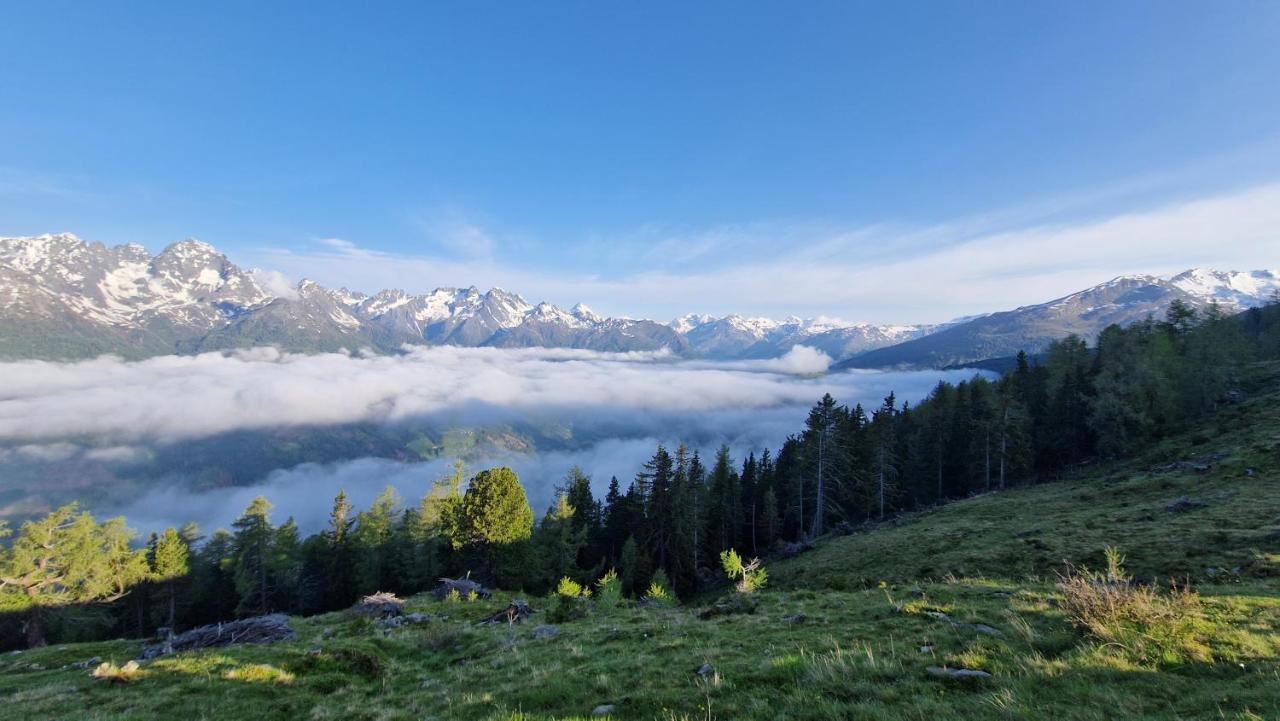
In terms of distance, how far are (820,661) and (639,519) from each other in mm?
61948

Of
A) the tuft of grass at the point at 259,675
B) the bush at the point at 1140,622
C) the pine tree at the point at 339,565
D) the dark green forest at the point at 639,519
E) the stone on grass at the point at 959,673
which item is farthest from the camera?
the pine tree at the point at 339,565

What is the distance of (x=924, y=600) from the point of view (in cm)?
1639

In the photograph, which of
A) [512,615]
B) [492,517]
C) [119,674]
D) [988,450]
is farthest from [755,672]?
[988,450]

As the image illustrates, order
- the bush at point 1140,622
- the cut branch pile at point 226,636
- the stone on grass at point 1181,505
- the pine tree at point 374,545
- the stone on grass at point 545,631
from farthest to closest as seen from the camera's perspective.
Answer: the pine tree at point 374,545, the stone on grass at point 1181,505, the cut branch pile at point 226,636, the stone on grass at point 545,631, the bush at point 1140,622

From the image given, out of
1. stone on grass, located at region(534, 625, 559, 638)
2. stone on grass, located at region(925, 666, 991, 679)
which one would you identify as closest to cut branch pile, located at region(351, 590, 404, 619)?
stone on grass, located at region(534, 625, 559, 638)

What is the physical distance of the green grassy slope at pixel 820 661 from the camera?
24.4 ft

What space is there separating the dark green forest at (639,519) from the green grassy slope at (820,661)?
2512 centimetres

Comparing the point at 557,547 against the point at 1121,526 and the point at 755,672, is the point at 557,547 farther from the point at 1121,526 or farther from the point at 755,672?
the point at 755,672

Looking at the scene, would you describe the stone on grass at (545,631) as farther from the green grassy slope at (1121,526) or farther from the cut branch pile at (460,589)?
the cut branch pile at (460,589)

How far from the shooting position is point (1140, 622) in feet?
30.9

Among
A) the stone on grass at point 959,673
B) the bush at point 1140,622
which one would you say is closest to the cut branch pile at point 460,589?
the stone on grass at point 959,673

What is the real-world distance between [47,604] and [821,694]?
232 feet

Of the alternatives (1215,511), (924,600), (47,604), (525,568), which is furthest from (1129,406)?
(47,604)

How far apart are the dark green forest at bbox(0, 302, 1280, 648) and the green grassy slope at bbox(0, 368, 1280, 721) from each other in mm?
25120
